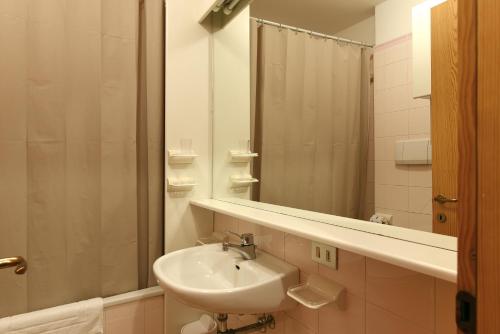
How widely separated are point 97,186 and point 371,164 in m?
1.30

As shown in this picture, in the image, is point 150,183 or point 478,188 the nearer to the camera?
point 478,188

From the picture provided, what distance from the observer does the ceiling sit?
123 cm

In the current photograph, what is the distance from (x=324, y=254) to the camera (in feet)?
3.37

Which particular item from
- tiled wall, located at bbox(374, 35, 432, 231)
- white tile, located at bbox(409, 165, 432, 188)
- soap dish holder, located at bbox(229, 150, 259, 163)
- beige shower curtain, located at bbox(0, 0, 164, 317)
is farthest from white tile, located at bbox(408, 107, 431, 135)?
beige shower curtain, located at bbox(0, 0, 164, 317)

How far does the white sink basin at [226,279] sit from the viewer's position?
3.31 ft

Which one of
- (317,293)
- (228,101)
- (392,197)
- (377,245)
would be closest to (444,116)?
(392,197)

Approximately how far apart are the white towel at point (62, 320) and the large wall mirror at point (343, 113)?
0.85m

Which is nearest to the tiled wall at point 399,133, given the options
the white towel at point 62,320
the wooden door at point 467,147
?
the wooden door at point 467,147

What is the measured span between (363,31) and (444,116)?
504mm

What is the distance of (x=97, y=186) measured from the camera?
5.16 ft

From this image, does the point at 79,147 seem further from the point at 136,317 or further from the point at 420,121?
the point at 420,121

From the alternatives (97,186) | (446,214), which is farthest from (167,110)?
(446,214)

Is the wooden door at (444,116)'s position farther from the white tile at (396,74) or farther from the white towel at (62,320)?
the white towel at (62,320)

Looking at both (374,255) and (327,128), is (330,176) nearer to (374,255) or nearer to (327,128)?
(327,128)
